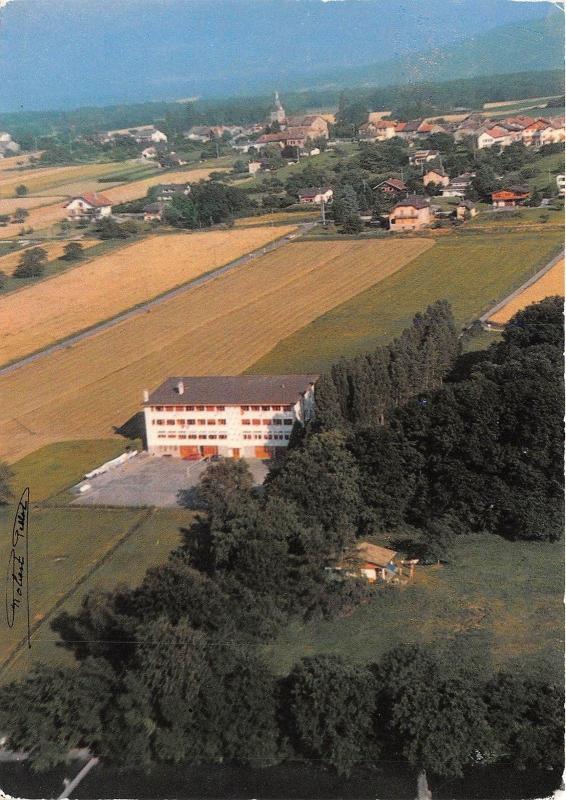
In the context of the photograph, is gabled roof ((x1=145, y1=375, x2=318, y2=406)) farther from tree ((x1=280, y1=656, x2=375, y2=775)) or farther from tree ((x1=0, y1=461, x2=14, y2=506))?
tree ((x1=280, y1=656, x2=375, y2=775))

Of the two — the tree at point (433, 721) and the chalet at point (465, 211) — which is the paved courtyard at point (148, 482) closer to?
the tree at point (433, 721)

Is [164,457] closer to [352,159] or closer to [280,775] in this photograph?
[280,775]

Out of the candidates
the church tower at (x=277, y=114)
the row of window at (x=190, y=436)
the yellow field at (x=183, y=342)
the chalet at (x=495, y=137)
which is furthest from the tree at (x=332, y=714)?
the chalet at (x=495, y=137)

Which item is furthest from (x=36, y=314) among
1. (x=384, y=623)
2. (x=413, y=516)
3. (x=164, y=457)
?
(x=384, y=623)

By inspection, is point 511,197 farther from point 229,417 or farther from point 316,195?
point 229,417

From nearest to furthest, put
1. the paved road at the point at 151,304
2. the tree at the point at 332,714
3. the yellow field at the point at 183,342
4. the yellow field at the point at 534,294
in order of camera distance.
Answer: the tree at the point at 332,714
the yellow field at the point at 183,342
the paved road at the point at 151,304
the yellow field at the point at 534,294

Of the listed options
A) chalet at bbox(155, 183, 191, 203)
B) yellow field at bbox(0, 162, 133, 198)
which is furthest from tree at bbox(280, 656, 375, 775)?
chalet at bbox(155, 183, 191, 203)

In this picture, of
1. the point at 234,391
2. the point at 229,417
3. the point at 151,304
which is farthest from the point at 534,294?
the point at 229,417
